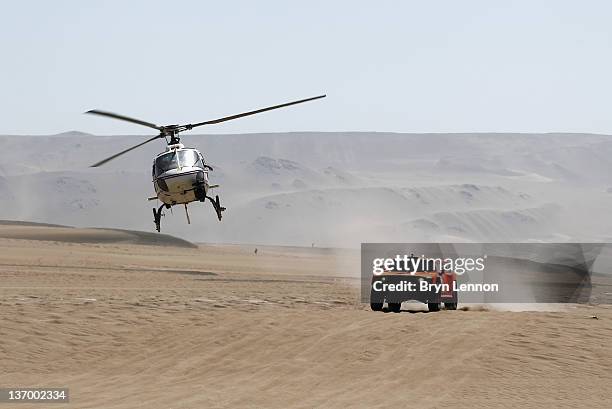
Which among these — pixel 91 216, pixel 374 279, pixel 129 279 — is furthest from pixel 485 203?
pixel 374 279

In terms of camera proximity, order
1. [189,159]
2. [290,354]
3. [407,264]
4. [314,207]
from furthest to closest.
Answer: [314,207], [189,159], [407,264], [290,354]

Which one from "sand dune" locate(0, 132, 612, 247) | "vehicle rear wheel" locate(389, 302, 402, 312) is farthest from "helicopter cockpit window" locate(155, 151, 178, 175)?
"sand dune" locate(0, 132, 612, 247)

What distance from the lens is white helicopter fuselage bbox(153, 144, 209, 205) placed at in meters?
27.7

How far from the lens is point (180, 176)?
27.6 metres

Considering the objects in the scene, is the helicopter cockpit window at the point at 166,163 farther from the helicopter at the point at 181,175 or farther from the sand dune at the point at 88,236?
the sand dune at the point at 88,236

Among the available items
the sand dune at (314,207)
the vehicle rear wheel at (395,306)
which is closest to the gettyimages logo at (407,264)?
the vehicle rear wheel at (395,306)

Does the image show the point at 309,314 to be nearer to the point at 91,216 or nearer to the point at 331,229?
the point at 331,229

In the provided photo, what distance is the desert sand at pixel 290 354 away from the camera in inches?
646

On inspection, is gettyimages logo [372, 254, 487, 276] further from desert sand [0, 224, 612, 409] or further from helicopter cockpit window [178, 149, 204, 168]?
helicopter cockpit window [178, 149, 204, 168]

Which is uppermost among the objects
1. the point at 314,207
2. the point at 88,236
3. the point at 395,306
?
the point at 314,207

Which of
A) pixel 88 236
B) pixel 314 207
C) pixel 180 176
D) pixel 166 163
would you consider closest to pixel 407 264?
pixel 180 176

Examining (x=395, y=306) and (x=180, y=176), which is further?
(x=180, y=176)

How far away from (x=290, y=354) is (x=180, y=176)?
9.13 meters

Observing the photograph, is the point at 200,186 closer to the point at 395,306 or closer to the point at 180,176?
the point at 180,176
